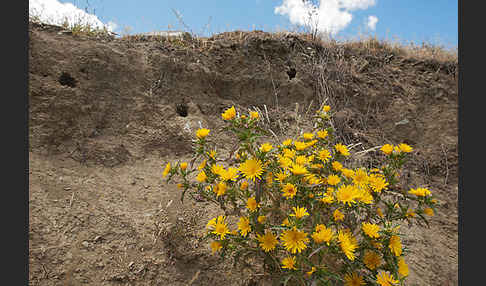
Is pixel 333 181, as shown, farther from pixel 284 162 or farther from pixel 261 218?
pixel 261 218

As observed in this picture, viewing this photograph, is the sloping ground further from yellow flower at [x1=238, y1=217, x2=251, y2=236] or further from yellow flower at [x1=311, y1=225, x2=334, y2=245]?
yellow flower at [x1=311, y1=225, x2=334, y2=245]

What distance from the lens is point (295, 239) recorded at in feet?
3.99

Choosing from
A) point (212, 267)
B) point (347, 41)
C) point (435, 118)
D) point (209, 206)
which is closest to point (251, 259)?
point (212, 267)

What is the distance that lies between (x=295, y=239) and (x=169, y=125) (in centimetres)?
209

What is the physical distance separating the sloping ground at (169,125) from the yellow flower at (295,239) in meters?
0.49

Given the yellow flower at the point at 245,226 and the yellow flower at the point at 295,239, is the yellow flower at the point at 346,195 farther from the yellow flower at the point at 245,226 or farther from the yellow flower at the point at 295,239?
the yellow flower at the point at 245,226

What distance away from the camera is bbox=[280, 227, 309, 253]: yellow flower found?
1.19 metres

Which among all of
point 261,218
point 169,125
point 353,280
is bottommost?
point 353,280

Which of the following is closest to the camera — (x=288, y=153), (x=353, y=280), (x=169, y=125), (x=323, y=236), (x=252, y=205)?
(x=323, y=236)

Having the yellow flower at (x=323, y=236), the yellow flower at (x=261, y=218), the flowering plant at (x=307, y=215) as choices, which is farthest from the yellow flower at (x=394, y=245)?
the yellow flower at (x=261, y=218)

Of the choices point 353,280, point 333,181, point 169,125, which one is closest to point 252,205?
point 333,181

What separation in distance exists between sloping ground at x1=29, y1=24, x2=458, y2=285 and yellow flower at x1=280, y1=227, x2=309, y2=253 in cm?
49

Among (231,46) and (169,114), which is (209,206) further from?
(231,46)

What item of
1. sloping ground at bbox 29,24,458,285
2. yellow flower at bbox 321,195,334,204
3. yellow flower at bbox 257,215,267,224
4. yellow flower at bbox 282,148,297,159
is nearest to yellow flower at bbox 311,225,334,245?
yellow flower at bbox 321,195,334,204
